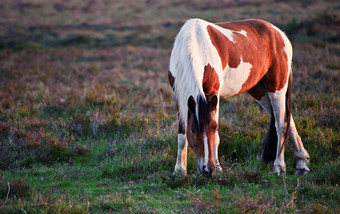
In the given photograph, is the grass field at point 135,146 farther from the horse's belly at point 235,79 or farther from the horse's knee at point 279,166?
the horse's belly at point 235,79

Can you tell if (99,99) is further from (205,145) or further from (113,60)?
(113,60)

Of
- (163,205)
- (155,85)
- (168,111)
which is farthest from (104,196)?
(155,85)

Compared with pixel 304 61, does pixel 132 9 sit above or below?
above

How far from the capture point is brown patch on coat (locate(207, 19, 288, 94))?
4.54m

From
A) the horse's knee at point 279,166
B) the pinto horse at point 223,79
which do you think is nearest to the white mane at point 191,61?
the pinto horse at point 223,79

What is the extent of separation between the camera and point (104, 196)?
3.78 metres

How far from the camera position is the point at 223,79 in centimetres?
459

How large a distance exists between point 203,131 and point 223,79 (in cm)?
112

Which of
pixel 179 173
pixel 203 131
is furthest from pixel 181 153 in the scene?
pixel 203 131

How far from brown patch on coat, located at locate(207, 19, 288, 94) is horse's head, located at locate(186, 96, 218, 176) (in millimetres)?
936

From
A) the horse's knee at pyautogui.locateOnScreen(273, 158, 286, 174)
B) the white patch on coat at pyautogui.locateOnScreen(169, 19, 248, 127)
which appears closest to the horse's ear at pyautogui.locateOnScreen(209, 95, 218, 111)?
the white patch on coat at pyautogui.locateOnScreen(169, 19, 248, 127)

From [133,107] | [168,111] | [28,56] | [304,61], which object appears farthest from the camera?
[28,56]

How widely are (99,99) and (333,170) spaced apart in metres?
5.35

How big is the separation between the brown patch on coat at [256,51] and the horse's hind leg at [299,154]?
73 centimetres
